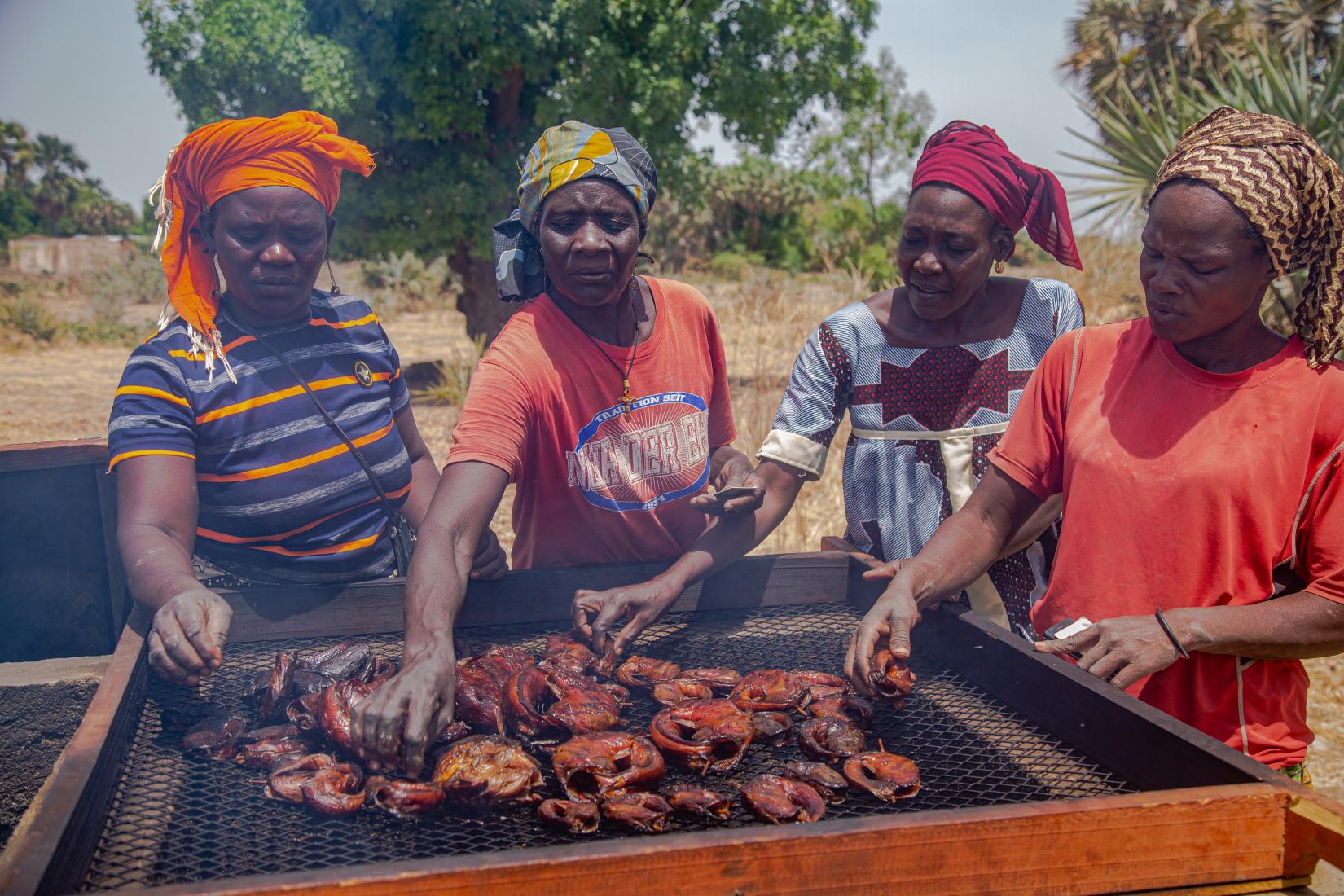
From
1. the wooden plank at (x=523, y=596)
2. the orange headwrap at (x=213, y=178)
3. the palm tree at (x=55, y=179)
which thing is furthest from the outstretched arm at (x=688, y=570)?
the palm tree at (x=55, y=179)

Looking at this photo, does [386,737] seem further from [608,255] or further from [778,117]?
[778,117]

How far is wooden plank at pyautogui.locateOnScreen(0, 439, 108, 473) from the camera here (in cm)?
343

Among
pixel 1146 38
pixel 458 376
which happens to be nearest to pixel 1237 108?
pixel 458 376

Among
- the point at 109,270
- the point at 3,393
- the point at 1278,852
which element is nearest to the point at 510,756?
the point at 1278,852

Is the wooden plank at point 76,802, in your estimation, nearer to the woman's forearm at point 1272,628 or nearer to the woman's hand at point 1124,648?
the woman's hand at point 1124,648

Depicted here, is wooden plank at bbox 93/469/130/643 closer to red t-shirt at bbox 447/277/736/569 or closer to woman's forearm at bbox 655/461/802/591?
red t-shirt at bbox 447/277/736/569

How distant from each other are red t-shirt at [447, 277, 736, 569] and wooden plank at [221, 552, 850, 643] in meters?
0.18

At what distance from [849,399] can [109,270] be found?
2875cm

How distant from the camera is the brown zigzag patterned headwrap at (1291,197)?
7.04 ft

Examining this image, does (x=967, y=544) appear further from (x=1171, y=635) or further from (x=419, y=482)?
(x=419, y=482)

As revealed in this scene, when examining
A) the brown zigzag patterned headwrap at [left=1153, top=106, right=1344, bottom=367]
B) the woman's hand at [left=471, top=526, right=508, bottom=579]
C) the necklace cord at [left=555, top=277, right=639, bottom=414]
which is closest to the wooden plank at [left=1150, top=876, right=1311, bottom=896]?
the brown zigzag patterned headwrap at [left=1153, top=106, right=1344, bottom=367]

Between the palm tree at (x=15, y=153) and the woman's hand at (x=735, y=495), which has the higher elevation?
the palm tree at (x=15, y=153)

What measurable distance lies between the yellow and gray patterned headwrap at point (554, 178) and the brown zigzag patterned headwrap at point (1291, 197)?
153 cm

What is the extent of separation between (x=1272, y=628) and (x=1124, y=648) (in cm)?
31
